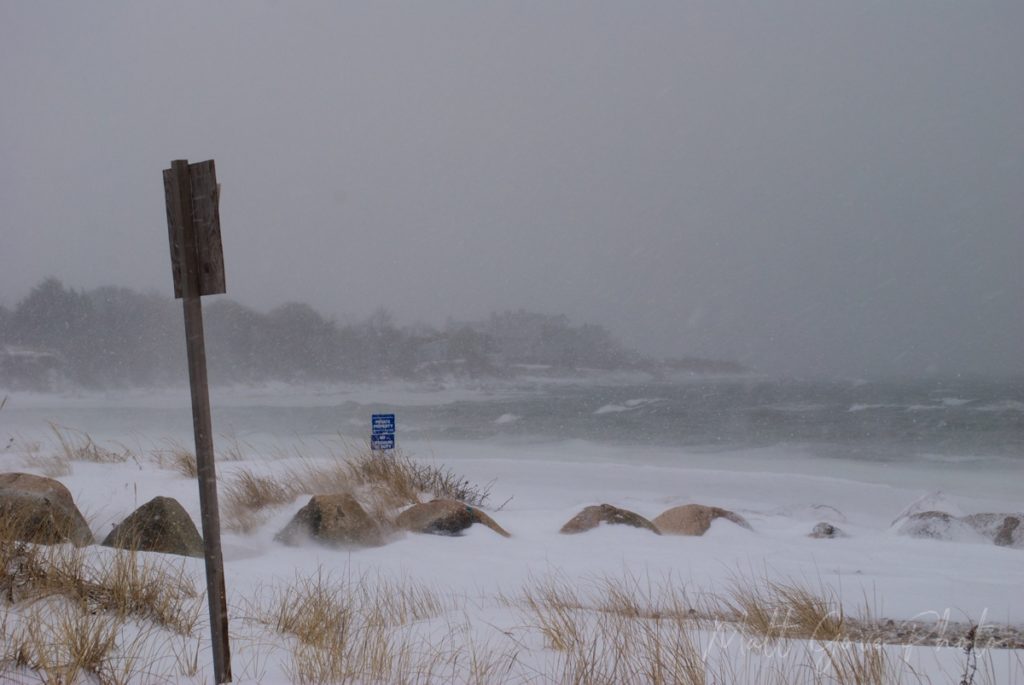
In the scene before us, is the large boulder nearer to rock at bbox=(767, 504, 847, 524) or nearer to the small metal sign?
rock at bbox=(767, 504, 847, 524)

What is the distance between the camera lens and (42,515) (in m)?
5.42

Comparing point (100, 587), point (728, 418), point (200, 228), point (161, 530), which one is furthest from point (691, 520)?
point (728, 418)

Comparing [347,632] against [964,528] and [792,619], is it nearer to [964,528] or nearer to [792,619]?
[792,619]

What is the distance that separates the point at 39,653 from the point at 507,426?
2996cm

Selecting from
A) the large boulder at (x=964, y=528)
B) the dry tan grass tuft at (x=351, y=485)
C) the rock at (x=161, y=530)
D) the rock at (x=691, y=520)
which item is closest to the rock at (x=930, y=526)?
the large boulder at (x=964, y=528)

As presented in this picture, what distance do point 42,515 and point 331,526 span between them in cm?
219

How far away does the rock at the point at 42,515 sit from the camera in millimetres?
4918

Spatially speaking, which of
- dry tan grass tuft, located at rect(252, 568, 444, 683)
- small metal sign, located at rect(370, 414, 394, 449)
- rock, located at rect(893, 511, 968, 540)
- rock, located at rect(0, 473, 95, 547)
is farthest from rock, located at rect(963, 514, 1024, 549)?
rock, located at rect(0, 473, 95, 547)

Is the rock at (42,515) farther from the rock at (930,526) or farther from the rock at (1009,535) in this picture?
the rock at (1009,535)

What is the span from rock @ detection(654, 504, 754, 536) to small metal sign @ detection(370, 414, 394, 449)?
10.7ft

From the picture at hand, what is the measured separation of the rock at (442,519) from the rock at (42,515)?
277 centimetres

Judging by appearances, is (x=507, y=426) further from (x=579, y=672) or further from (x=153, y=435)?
(x=579, y=672)

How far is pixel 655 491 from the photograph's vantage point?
549 inches

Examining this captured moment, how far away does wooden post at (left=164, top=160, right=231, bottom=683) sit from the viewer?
3184 mm
